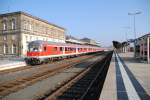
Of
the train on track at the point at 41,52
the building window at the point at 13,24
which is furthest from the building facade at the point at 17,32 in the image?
the train on track at the point at 41,52

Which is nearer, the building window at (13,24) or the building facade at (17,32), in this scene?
the building facade at (17,32)

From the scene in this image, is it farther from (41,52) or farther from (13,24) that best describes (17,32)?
(41,52)

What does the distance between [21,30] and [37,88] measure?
1914 inches

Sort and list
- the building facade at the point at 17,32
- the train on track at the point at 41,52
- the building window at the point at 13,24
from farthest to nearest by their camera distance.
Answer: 1. the building window at the point at 13,24
2. the building facade at the point at 17,32
3. the train on track at the point at 41,52

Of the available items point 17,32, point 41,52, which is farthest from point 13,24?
point 41,52

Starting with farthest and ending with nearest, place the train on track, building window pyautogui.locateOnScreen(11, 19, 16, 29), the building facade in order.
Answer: building window pyautogui.locateOnScreen(11, 19, 16, 29) → the building facade → the train on track

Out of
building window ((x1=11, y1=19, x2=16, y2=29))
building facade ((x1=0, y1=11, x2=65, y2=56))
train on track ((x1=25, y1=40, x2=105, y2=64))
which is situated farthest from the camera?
building window ((x1=11, y1=19, x2=16, y2=29))

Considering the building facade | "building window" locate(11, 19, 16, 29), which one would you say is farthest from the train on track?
"building window" locate(11, 19, 16, 29)

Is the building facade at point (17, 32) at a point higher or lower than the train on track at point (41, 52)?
higher

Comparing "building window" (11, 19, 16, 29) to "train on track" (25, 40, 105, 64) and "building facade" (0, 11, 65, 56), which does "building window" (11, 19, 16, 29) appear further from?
"train on track" (25, 40, 105, 64)

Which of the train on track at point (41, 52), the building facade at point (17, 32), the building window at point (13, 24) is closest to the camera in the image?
the train on track at point (41, 52)

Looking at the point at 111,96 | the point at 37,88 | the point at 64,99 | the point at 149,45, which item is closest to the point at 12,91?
the point at 37,88

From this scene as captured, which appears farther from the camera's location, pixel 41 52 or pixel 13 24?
pixel 13 24

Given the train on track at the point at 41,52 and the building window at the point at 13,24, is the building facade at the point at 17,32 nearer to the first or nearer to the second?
the building window at the point at 13,24
